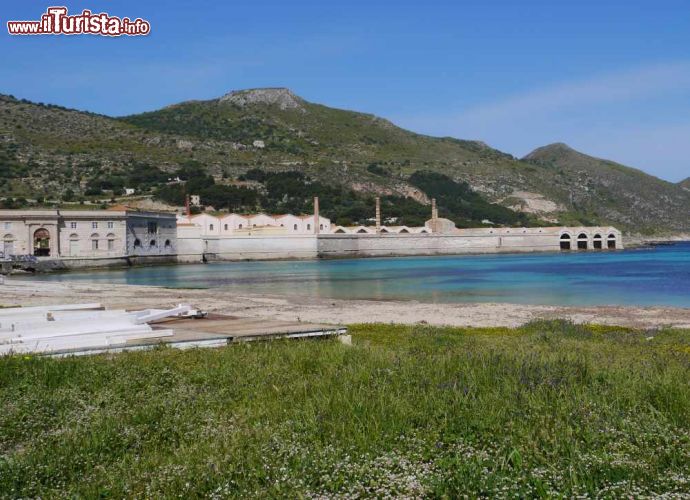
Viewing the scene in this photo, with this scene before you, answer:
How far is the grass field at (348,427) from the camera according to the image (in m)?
4.00

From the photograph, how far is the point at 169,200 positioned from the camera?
382 feet

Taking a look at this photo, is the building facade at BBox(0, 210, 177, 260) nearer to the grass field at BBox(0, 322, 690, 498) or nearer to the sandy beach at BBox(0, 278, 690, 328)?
the sandy beach at BBox(0, 278, 690, 328)

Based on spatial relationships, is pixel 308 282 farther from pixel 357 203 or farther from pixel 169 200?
pixel 357 203

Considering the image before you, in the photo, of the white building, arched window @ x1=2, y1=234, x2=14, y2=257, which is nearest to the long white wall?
the white building

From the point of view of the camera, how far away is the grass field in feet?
13.1

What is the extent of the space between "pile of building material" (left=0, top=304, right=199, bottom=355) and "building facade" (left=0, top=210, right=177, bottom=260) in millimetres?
59791

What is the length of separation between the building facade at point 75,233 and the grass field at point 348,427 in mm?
66742

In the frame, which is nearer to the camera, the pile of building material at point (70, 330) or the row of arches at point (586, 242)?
the pile of building material at point (70, 330)

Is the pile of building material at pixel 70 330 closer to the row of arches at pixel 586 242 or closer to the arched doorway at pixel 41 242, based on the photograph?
the arched doorway at pixel 41 242

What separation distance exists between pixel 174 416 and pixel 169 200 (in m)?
116

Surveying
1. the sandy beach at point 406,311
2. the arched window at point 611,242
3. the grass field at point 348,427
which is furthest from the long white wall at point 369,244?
the grass field at point 348,427

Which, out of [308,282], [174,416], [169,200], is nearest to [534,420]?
[174,416]

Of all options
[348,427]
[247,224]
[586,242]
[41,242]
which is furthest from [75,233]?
[586,242]

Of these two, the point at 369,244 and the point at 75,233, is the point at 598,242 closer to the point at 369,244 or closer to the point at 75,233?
the point at 369,244
